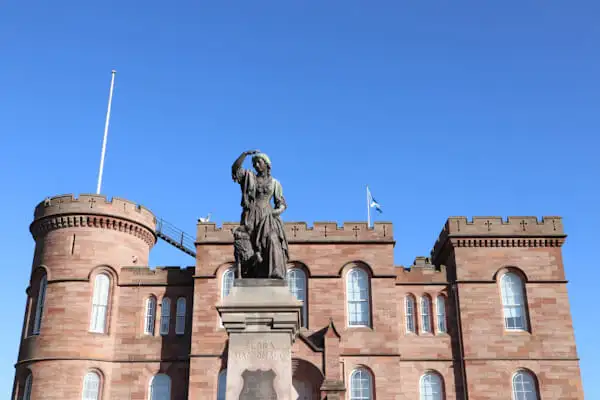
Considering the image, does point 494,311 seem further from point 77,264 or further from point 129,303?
point 77,264

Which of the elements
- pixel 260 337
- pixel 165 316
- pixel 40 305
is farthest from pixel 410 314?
pixel 260 337

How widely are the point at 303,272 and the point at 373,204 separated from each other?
6298 millimetres

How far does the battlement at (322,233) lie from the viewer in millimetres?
31000

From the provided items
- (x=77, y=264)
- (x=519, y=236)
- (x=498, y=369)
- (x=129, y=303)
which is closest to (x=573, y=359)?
(x=498, y=369)

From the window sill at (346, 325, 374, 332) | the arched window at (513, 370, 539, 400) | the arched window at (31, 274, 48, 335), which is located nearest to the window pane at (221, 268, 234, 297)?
the window sill at (346, 325, 374, 332)

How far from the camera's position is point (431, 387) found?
98.2ft

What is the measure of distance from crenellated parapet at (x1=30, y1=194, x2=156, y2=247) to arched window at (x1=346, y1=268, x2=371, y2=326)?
35.7 ft

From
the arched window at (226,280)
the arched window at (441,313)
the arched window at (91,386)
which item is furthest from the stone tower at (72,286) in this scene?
the arched window at (441,313)

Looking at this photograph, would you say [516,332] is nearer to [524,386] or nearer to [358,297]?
[524,386]

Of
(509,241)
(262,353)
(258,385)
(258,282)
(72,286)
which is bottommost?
(258,385)

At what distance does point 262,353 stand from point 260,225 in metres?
2.10

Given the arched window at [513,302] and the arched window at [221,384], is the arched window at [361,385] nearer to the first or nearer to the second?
the arched window at [221,384]

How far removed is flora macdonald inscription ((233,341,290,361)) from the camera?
10.2 m

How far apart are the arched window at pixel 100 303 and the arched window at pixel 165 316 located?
258 cm
